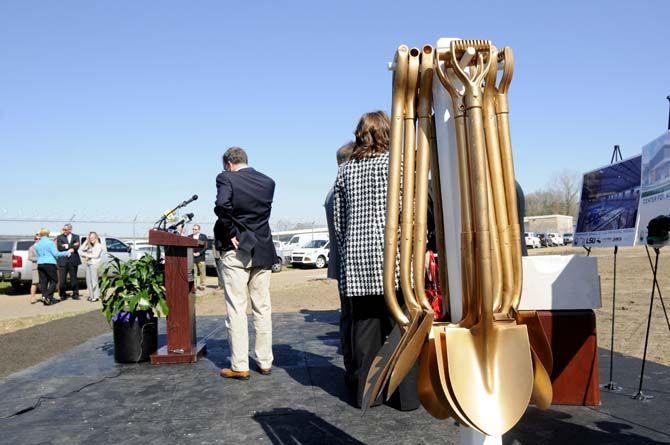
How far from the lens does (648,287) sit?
1431 centimetres

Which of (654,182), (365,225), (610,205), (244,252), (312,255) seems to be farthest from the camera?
(312,255)

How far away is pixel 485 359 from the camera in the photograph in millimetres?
1831

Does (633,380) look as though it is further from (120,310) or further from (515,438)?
(120,310)

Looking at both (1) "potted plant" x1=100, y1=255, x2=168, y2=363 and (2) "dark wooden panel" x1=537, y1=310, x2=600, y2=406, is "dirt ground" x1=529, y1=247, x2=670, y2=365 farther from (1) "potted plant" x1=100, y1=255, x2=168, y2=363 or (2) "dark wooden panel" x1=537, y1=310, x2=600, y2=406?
(1) "potted plant" x1=100, y1=255, x2=168, y2=363

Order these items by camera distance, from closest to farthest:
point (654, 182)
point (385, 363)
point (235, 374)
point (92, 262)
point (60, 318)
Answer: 1. point (385, 363)
2. point (654, 182)
3. point (235, 374)
4. point (60, 318)
5. point (92, 262)

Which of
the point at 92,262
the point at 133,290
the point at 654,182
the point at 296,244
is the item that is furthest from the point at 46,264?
the point at 296,244

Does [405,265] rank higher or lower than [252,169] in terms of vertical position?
lower

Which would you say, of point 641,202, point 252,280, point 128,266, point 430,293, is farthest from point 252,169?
point 641,202

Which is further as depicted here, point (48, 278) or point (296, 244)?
point (296, 244)

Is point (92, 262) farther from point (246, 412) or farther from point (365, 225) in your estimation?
point (365, 225)

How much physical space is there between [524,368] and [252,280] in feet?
11.2

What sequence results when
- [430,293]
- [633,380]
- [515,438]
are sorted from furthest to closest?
1. [633,380]
2. [430,293]
3. [515,438]

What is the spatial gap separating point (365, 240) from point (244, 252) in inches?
56.6

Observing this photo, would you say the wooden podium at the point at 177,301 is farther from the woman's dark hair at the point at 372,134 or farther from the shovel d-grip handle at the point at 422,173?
the shovel d-grip handle at the point at 422,173
